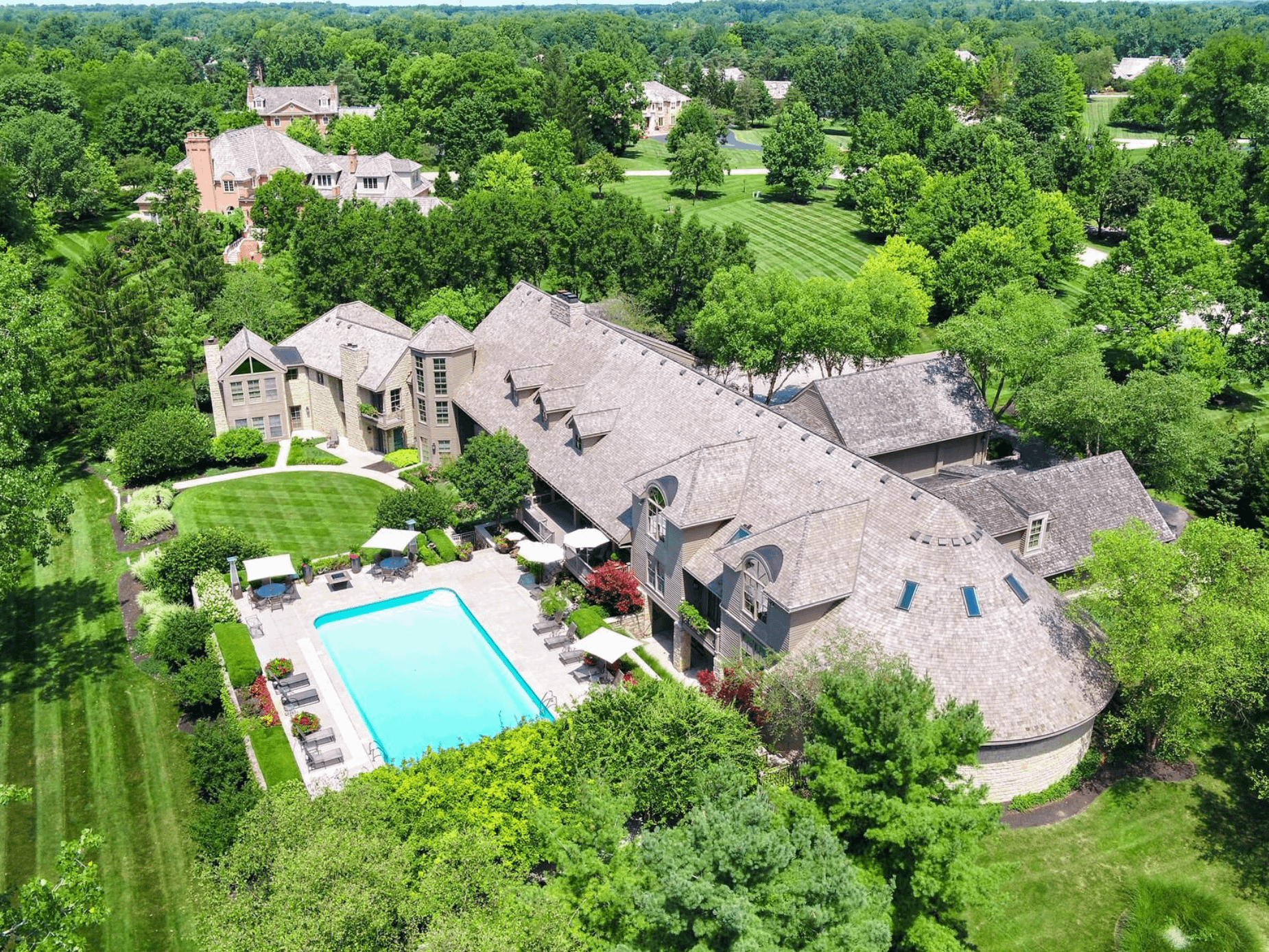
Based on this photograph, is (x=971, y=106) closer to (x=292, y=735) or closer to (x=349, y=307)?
(x=349, y=307)

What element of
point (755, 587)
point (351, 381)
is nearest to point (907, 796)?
point (755, 587)

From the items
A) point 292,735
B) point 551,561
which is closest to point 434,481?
point 551,561

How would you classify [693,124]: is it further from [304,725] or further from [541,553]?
[304,725]

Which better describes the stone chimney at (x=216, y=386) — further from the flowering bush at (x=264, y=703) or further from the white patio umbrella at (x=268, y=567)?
the flowering bush at (x=264, y=703)

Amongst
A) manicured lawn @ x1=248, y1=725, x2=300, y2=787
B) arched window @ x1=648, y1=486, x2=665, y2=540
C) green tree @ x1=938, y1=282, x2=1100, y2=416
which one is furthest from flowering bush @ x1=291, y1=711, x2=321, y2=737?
green tree @ x1=938, y1=282, x2=1100, y2=416

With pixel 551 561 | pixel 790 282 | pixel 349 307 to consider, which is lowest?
pixel 551 561

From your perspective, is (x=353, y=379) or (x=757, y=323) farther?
(x=353, y=379)

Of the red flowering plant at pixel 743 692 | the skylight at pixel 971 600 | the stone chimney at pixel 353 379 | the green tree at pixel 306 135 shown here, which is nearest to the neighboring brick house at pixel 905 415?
the skylight at pixel 971 600
